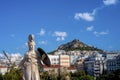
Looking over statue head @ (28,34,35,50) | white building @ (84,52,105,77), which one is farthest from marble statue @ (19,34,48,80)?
white building @ (84,52,105,77)

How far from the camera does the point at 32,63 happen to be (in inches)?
540

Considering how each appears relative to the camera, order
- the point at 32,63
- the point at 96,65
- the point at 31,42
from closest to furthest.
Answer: the point at 32,63
the point at 31,42
the point at 96,65

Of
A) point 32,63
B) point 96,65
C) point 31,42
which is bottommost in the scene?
point 32,63

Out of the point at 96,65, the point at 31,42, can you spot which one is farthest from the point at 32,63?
the point at 96,65

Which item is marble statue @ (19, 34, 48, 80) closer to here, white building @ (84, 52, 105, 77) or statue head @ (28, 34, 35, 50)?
statue head @ (28, 34, 35, 50)

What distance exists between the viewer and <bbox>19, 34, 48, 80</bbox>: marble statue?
13562 millimetres

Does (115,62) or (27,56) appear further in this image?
(115,62)

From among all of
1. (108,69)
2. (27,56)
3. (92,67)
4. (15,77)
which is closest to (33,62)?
(27,56)

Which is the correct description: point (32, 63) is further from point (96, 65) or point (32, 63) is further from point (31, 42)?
point (96, 65)

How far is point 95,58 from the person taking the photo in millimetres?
172750

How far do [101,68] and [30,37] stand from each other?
505 ft

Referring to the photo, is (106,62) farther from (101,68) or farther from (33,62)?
(33,62)

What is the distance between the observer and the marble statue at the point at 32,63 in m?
13.6

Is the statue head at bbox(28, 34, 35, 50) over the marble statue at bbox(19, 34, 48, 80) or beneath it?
over
